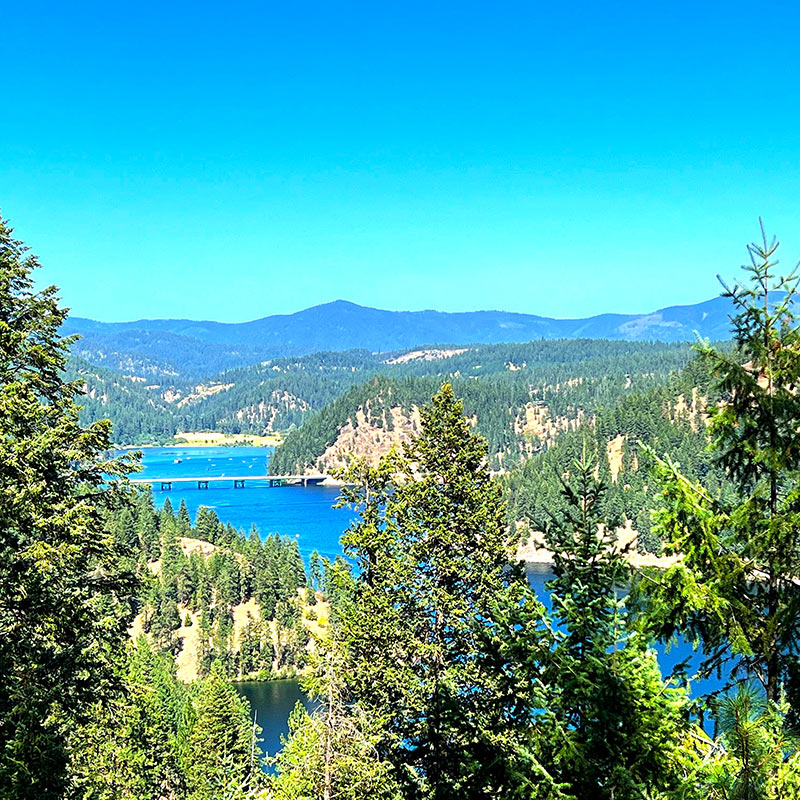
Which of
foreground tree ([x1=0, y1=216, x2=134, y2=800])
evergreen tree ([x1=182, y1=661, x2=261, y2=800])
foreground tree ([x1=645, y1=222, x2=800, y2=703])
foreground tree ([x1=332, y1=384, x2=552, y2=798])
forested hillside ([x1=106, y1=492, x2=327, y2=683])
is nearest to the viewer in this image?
foreground tree ([x1=645, y1=222, x2=800, y2=703])

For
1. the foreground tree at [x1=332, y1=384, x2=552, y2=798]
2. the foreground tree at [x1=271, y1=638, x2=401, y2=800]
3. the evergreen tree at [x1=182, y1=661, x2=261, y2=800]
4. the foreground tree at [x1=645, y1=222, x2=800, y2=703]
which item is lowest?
the evergreen tree at [x1=182, y1=661, x2=261, y2=800]

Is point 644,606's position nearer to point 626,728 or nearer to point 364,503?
point 626,728

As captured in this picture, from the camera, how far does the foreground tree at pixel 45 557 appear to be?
36.6 ft

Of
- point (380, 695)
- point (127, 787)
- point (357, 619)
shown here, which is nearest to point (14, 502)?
point (357, 619)

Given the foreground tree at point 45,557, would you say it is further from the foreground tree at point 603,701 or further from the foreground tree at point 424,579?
the foreground tree at point 603,701

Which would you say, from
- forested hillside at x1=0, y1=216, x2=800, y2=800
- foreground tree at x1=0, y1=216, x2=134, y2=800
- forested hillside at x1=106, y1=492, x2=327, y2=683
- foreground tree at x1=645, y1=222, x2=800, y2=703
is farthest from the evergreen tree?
forested hillside at x1=106, y1=492, x2=327, y2=683

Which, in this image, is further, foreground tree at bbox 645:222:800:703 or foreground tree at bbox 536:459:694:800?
foreground tree at bbox 645:222:800:703

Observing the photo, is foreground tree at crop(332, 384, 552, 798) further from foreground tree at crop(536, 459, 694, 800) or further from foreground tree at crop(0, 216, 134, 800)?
foreground tree at crop(536, 459, 694, 800)

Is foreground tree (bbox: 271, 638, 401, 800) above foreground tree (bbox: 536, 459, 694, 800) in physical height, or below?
below

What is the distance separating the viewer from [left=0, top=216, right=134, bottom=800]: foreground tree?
11141 millimetres

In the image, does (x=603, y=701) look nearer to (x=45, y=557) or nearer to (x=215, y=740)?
(x=45, y=557)

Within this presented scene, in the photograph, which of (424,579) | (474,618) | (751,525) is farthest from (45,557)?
(751,525)

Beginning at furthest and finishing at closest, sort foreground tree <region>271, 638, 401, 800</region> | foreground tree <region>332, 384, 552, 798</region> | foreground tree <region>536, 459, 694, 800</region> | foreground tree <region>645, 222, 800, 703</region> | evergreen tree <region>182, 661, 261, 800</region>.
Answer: evergreen tree <region>182, 661, 261, 800</region>
foreground tree <region>332, 384, 552, 798</region>
foreground tree <region>271, 638, 401, 800</region>
foreground tree <region>645, 222, 800, 703</region>
foreground tree <region>536, 459, 694, 800</region>

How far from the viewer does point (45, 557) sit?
12.1 metres
